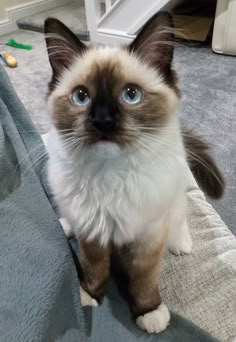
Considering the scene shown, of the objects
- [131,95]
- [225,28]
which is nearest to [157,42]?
[131,95]

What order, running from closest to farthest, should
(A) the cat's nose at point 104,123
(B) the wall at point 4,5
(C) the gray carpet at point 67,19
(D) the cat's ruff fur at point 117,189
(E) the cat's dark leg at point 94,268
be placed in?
(A) the cat's nose at point 104,123 < (D) the cat's ruff fur at point 117,189 < (E) the cat's dark leg at point 94,268 < (C) the gray carpet at point 67,19 < (B) the wall at point 4,5

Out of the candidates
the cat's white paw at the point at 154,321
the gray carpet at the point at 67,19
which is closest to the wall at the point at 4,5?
the gray carpet at the point at 67,19

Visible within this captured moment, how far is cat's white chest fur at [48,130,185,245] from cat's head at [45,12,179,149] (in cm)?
7

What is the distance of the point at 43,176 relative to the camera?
1144 millimetres

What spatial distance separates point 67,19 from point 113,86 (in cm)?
298

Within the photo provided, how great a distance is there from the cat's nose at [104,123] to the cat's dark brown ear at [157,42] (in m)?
0.22

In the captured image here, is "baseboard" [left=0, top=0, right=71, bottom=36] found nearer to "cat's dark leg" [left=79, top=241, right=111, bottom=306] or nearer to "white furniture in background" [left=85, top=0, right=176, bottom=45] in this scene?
"white furniture in background" [left=85, top=0, right=176, bottom=45]

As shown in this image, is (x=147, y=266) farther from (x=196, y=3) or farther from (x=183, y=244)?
(x=196, y=3)

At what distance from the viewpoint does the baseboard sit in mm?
3473

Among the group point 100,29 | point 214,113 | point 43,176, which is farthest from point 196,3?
point 43,176

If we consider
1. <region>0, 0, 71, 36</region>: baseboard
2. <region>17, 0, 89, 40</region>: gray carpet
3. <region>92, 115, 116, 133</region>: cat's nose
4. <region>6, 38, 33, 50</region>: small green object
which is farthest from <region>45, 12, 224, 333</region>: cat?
<region>0, 0, 71, 36</region>: baseboard

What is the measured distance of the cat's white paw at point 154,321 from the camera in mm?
909

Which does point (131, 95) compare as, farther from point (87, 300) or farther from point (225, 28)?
point (225, 28)

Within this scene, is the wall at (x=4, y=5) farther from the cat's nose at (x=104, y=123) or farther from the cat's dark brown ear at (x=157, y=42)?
the cat's nose at (x=104, y=123)
